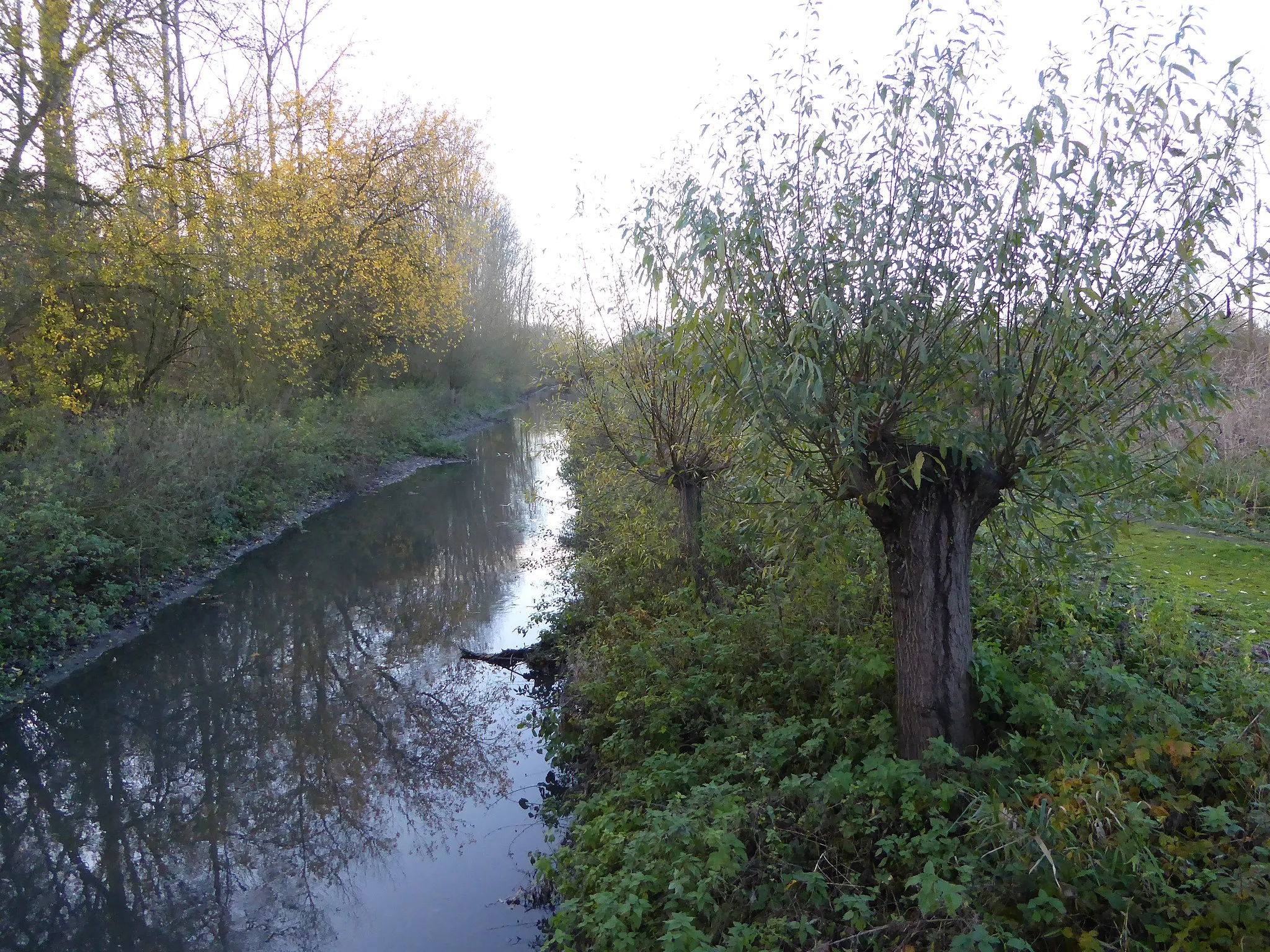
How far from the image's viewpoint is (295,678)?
9492 mm

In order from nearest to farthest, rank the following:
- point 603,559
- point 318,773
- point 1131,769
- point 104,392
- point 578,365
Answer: point 1131,769 → point 318,773 → point 578,365 → point 603,559 → point 104,392

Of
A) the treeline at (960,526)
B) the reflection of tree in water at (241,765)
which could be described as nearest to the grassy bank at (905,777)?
the treeline at (960,526)

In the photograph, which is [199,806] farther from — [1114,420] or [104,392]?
[104,392]

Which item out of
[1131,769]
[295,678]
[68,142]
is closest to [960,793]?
[1131,769]

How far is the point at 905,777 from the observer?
14.1ft

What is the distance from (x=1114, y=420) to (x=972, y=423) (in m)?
0.66

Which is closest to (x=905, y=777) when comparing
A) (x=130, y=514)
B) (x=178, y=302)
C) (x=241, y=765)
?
(x=241, y=765)

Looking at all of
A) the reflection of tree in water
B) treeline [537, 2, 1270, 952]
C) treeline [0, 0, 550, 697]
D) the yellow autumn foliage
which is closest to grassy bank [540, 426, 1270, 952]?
treeline [537, 2, 1270, 952]

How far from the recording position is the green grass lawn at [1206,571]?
21.5 ft

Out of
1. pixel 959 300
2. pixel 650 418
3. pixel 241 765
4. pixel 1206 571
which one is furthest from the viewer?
pixel 650 418

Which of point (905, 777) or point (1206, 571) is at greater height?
point (1206, 571)

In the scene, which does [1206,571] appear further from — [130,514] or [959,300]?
[130,514]

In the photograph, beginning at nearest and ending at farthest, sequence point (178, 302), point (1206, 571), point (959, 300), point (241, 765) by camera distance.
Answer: point (959, 300)
point (241, 765)
point (1206, 571)
point (178, 302)

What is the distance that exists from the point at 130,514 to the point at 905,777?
10.6 metres
